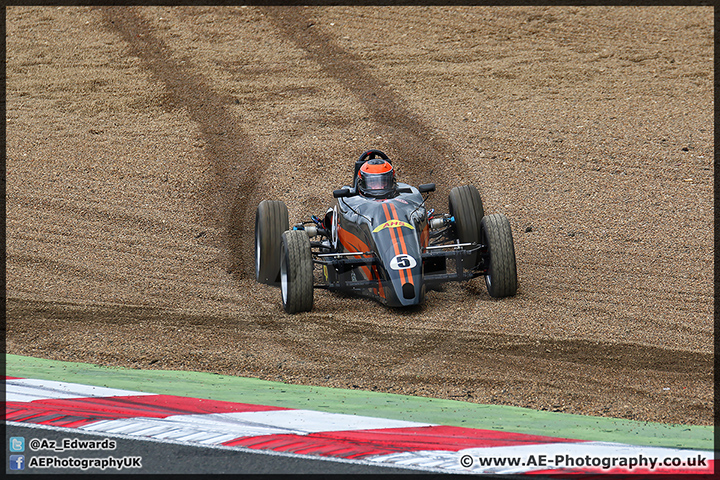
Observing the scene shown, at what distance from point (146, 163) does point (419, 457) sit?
10604 mm

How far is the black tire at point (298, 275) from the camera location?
790 centimetres

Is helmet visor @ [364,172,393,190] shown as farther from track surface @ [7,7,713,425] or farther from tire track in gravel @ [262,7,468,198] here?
tire track in gravel @ [262,7,468,198]

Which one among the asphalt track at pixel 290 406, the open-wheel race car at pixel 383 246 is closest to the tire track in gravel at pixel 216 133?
the open-wheel race car at pixel 383 246

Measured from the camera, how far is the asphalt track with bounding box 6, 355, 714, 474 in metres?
4.39

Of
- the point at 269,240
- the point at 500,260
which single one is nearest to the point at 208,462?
the point at 500,260

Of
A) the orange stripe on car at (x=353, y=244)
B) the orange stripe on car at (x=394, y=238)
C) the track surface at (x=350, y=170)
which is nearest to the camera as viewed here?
the track surface at (x=350, y=170)

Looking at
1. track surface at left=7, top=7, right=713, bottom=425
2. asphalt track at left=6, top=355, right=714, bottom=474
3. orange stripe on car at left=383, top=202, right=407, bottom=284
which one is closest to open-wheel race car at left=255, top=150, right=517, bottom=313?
orange stripe on car at left=383, top=202, right=407, bottom=284

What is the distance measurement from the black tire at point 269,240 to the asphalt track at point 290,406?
262 centimetres

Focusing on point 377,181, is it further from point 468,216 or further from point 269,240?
point 269,240

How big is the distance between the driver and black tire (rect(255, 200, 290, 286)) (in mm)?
1073

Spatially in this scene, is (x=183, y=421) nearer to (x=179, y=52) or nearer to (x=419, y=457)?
(x=419, y=457)

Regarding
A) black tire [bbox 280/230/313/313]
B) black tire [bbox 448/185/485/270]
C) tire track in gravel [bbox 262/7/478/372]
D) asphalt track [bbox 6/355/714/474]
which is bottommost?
asphalt track [bbox 6/355/714/474]

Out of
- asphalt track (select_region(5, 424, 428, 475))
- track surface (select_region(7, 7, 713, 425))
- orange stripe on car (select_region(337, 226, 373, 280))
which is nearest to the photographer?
asphalt track (select_region(5, 424, 428, 475))

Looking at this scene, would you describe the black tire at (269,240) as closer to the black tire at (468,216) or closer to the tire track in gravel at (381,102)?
the black tire at (468,216)
